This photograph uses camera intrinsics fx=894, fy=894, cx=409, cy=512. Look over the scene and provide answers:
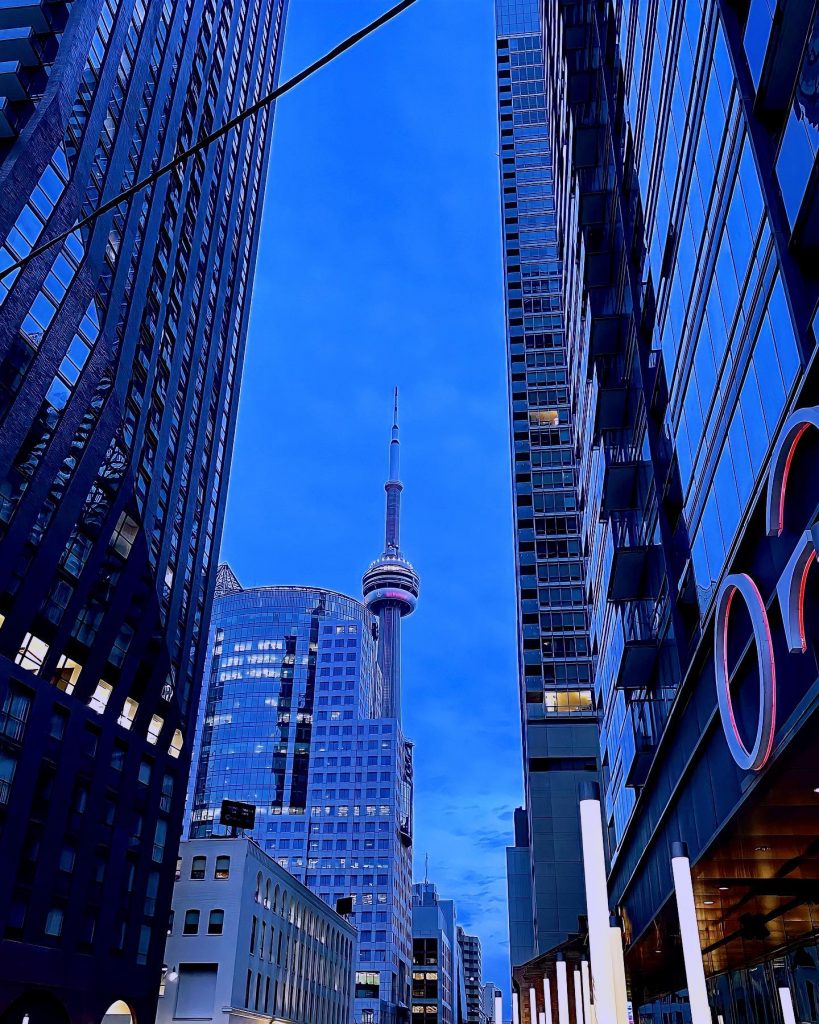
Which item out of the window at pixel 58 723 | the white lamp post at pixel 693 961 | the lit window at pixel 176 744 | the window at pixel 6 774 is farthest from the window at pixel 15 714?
the white lamp post at pixel 693 961

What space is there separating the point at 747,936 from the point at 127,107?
63587mm

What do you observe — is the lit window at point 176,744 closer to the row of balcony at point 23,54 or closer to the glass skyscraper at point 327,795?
the row of balcony at point 23,54

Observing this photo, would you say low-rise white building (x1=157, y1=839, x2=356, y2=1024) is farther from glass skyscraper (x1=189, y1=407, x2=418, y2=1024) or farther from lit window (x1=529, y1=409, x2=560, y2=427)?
glass skyscraper (x1=189, y1=407, x2=418, y2=1024)

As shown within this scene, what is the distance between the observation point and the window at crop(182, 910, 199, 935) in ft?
225

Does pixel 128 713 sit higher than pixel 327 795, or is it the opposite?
pixel 327 795

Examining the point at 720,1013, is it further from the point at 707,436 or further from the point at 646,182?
the point at 646,182

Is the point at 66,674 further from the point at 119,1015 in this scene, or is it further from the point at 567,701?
the point at 567,701

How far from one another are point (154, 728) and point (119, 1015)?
741 inches

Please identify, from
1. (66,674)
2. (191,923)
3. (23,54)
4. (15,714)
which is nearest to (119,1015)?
(191,923)

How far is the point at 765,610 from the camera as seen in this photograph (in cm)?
1413

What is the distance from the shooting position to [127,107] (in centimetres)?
6397

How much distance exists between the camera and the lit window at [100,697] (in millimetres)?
57044

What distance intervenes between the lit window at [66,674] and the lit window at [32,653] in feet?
5.60

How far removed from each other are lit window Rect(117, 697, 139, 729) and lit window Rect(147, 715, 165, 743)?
1.76m
